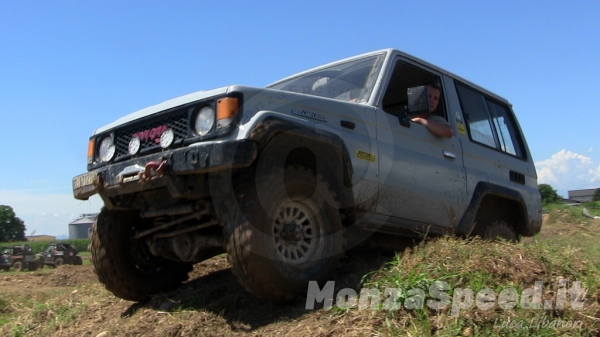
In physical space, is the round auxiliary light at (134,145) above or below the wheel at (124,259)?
above

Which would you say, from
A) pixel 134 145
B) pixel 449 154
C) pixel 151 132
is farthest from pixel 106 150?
pixel 449 154

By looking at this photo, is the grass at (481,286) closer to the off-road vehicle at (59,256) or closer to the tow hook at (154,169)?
the tow hook at (154,169)

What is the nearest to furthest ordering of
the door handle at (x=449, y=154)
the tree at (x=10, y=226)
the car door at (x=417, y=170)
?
the car door at (x=417, y=170) → the door handle at (x=449, y=154) → the tree at (x=10, y=226)

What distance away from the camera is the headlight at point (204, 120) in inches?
136

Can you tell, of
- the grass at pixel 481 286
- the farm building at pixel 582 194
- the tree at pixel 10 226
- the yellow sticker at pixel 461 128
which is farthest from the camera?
the tree at pixel 10 226

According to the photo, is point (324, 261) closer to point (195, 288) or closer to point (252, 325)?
point (252, 325)

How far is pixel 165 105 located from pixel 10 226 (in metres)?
70.9

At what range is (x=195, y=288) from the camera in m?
4.54

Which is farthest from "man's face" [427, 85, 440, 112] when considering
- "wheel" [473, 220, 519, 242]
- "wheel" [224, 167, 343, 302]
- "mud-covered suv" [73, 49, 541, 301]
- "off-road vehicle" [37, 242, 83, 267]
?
"off-road vehicle" [37, 242, 83, 267]

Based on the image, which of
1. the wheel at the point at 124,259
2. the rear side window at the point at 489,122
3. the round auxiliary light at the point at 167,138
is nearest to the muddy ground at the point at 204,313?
the wheel at the point at 124,259

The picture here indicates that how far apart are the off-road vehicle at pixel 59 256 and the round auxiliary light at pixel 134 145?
2181 centimetres

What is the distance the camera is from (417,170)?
15.1 feet

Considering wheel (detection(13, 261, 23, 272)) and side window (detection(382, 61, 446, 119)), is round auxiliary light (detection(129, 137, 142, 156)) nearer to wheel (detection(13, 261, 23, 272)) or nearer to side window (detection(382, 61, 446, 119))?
side window (detection(382, 61, 446, 119))

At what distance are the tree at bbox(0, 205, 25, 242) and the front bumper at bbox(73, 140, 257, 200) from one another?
229ft
